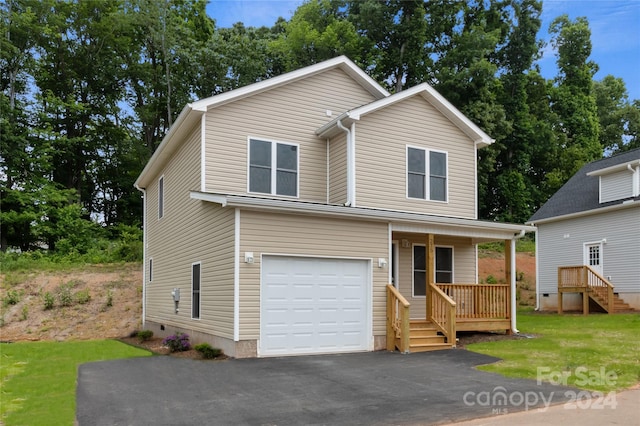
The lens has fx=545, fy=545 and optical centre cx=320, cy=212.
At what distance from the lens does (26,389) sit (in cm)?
866

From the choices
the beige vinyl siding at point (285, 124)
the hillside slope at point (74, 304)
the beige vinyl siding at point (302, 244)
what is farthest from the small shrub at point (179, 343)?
the hillside slope at point (74, 304)

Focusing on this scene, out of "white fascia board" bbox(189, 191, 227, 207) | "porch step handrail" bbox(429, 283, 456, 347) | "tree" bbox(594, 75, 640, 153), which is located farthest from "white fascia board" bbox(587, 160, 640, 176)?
"tree" bbox(594, 75, 640, 153)

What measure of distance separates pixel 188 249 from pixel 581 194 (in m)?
18.3

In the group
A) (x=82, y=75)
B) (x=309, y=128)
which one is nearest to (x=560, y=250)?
(x=309, y=128)

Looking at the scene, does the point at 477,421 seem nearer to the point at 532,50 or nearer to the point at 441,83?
the point at 441,83

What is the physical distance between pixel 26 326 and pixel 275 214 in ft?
40.1

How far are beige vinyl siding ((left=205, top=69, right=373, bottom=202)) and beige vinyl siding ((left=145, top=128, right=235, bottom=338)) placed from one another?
60 centimetres

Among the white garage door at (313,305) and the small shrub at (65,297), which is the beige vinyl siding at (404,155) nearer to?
the white garage door at (313,305)

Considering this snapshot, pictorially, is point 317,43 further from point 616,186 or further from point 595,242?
point 595,242

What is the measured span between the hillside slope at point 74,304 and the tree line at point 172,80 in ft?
21.6

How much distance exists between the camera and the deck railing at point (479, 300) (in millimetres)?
14164

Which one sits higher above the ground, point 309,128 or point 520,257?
point 309,128

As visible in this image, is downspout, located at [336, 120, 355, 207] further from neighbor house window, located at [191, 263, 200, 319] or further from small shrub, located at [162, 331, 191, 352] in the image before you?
small shrub, located at [162, 331, 191, 352]

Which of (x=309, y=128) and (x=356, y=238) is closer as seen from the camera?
(x=356, y=238)
